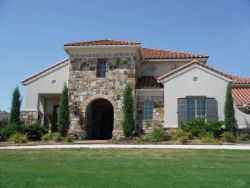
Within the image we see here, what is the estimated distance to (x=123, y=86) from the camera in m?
24.7

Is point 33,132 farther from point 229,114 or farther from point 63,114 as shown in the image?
point 229,114

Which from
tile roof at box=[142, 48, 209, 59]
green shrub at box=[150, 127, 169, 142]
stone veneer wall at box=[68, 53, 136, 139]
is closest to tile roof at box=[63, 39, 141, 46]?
stone veneer wall at box=[68, 53, 136, 139]

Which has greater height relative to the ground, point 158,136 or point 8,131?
point 8,131

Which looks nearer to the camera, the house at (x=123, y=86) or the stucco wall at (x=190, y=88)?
the stucco wall at (x=190, y=88)

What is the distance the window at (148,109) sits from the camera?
80.0 ft

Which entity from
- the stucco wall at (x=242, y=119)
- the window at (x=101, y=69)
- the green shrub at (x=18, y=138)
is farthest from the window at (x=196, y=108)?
the green shrub at (x=18, y=138)

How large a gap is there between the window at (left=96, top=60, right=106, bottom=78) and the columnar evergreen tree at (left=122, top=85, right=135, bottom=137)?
8.32 feet

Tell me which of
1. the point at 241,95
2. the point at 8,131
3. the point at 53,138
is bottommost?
the point at 53,138

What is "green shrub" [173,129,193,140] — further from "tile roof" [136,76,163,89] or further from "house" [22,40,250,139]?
"tile roof" [136,76,163,89]

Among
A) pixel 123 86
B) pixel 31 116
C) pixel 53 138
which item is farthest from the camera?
pixel 31 116

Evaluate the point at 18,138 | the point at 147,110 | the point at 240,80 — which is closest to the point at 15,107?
the point at 18,138

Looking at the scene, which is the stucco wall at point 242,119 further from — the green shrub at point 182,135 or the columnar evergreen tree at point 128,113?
the columnar evergreen tree at point 128,113

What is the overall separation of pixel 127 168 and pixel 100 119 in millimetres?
16191

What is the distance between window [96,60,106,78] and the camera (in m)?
25.4
